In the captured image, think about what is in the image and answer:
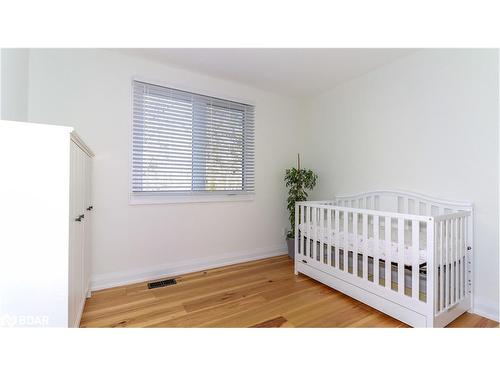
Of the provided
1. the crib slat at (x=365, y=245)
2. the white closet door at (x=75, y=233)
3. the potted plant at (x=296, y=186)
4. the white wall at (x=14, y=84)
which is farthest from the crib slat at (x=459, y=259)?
the white wall at (x=14, y=84)

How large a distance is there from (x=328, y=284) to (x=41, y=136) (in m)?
2.27

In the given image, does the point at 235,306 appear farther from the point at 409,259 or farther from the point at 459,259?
the point at 459,259

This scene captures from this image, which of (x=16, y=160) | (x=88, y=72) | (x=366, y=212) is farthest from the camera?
(x=88, y=72)

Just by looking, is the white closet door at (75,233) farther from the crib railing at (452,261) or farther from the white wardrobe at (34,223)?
the crib railing at (452,261)

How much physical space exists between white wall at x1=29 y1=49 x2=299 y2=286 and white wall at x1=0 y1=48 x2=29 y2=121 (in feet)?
0.42

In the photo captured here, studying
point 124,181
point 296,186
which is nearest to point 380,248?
point 296,186

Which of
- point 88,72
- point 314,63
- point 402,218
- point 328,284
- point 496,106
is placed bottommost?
point 328,284

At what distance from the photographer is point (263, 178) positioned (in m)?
2.97

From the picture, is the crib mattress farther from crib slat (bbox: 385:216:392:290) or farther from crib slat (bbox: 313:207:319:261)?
crib slat (bbox: 313:207:319:261)

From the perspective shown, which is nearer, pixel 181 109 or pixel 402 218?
pixel 402 218

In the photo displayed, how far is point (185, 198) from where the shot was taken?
2.46 meters

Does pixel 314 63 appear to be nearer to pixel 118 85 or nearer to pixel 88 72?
pixel 118 85

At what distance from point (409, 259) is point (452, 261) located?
32 cm
